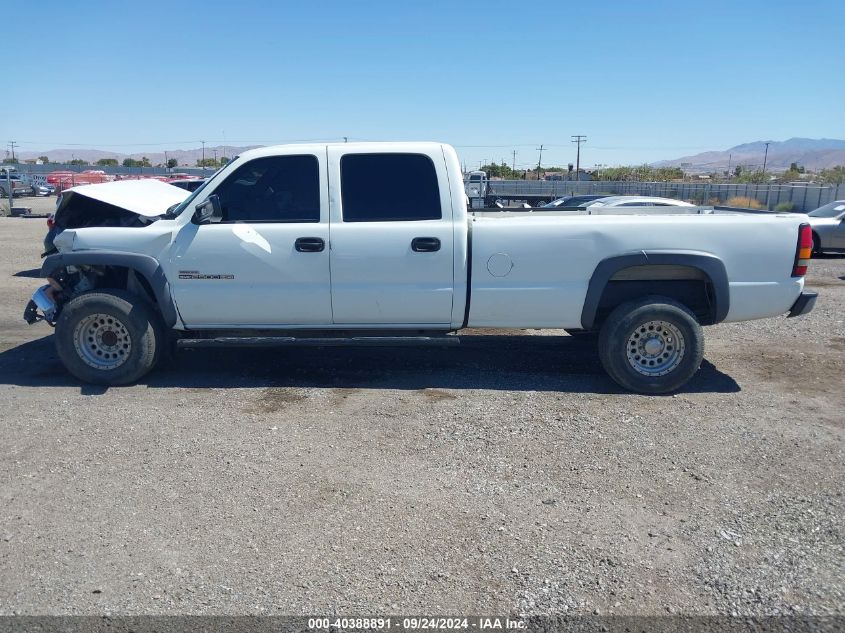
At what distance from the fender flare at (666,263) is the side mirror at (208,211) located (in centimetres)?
321

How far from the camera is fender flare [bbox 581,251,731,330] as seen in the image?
6152 mm

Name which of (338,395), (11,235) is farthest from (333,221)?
(11,235)

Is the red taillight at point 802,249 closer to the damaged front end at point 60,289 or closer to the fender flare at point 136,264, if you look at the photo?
the fender flare at point 136,264

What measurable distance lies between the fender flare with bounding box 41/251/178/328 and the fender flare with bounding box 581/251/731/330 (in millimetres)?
3582

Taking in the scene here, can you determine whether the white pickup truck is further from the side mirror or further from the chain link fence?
the chain link fence

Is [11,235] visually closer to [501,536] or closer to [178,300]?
[178,300]

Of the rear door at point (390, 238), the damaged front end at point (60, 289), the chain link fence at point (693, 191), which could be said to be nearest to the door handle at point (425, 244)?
the rear door at point (390, 238)

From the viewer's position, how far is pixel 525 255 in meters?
6.21

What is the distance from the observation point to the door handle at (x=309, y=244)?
6.18m

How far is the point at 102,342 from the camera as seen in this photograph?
254 inches

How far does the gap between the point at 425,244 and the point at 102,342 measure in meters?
2.96

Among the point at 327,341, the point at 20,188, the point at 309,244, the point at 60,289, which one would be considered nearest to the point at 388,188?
the point at 309,244

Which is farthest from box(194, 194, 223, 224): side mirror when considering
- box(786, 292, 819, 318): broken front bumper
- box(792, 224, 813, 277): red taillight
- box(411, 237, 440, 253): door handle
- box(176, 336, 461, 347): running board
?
box(786, 292, 819, 318): broken front bumper

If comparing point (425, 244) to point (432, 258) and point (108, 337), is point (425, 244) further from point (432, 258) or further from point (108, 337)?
point (108, 337)
